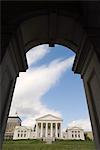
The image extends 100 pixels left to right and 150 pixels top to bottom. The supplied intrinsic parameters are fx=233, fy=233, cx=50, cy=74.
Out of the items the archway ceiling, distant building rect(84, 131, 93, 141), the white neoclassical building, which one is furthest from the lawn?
the archway ceiling

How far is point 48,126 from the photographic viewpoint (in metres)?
67.9

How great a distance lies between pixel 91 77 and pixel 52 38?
4.44 ft

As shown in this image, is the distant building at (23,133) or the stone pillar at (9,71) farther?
the distant building at (23,133)

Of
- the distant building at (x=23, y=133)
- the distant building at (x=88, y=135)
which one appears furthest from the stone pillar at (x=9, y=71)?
the distant building at (x=23, y=133)

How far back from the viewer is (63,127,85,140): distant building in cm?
6538

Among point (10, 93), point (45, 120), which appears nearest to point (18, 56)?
point (10, 93)

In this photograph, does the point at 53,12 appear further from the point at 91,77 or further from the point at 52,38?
the point at 91,77

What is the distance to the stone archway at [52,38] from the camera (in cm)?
418

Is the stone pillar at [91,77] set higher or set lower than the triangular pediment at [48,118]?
lower

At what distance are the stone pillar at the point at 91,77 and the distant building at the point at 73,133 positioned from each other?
206ft

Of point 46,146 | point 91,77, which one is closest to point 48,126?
point 46,146

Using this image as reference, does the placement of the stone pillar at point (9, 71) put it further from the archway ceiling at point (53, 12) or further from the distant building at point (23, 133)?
the distant building at point (23, 133)

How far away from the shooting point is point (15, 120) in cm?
7138

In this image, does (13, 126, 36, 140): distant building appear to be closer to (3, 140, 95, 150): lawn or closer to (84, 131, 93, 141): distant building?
(84, 131, 93, 141): distant building
